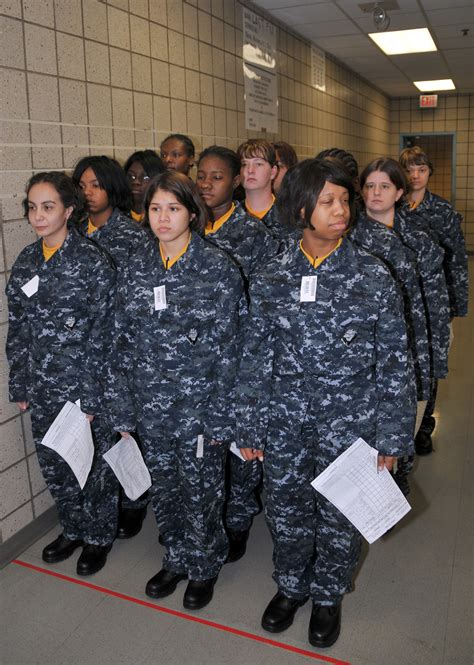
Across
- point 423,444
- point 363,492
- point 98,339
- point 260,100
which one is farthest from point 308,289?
point 260,100

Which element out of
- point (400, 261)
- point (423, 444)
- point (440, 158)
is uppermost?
point (440, 158)

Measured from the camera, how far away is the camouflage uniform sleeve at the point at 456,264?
4109mm

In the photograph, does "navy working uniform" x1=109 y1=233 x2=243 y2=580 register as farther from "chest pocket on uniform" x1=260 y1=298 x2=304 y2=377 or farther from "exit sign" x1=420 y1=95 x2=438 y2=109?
"exit sign" x1=420 y1=95 x2=438 y2=109

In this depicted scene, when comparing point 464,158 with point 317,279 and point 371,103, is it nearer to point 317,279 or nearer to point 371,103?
point 371,103

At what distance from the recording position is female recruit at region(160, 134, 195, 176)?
3.55 m

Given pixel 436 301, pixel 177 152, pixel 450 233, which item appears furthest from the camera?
pixel 450 233

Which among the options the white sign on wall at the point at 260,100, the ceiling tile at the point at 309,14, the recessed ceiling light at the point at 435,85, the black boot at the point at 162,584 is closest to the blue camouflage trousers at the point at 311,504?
the black boot at the point at 162,584

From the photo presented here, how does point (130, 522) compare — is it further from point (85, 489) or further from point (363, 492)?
point (363, 492)

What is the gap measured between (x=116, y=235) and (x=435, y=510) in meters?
1.98

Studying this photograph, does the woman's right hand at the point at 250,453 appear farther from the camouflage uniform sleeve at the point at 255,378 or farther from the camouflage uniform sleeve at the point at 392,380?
A: the camouflage uniform sleeve at the point at 392,380

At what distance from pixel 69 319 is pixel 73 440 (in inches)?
18.9

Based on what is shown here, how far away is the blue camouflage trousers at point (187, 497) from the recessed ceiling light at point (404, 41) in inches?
203

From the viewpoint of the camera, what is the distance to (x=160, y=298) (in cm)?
219

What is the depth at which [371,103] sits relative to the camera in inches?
371
